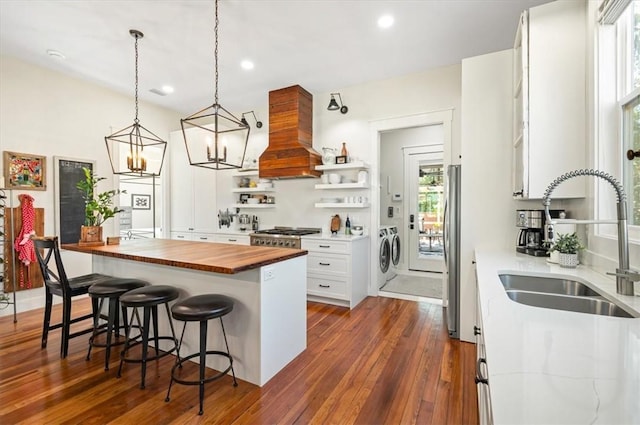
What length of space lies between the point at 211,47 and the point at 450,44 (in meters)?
2.67

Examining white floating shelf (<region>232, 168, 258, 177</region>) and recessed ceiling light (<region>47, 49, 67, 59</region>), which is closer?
recessed ceiling light (<region>47, 49, 67, 59</region>)

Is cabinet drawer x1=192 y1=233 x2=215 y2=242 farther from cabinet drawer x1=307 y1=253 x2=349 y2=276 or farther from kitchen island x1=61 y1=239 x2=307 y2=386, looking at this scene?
kitchen island x1=61 y1=239 x2=307 y2=386

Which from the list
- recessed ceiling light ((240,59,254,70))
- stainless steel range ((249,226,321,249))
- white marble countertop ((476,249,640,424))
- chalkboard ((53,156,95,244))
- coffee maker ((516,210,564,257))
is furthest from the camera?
stainless steel range ((249,226,321,249))

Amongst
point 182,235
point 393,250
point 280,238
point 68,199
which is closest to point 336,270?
point 280,238

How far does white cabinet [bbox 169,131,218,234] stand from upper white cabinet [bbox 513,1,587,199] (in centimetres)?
451

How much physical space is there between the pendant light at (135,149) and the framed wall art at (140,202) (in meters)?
1.09

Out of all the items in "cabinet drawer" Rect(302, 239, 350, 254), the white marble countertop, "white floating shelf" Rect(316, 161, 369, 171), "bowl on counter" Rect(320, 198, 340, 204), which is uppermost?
"white floating shelf" Rect(316, 161, 369, 171)

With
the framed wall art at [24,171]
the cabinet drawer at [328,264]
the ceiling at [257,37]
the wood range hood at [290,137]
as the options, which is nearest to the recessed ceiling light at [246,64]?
the ceiling at [257,37]

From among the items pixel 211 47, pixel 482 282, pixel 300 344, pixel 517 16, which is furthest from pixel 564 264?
pixel 211 47

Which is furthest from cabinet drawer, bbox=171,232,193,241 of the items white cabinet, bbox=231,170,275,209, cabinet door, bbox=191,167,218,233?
white cabinet, bbox=231,170,275,209

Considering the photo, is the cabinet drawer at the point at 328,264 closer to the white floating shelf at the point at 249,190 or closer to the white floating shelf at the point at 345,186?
the white floating shelf at the point at 345,186

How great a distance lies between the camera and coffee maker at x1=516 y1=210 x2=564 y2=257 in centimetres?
241

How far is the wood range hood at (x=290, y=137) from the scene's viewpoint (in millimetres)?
4281

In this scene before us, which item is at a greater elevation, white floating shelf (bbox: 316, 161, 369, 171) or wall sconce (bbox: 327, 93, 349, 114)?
wall sconce (bbox: 327, 93, 349, 114)
